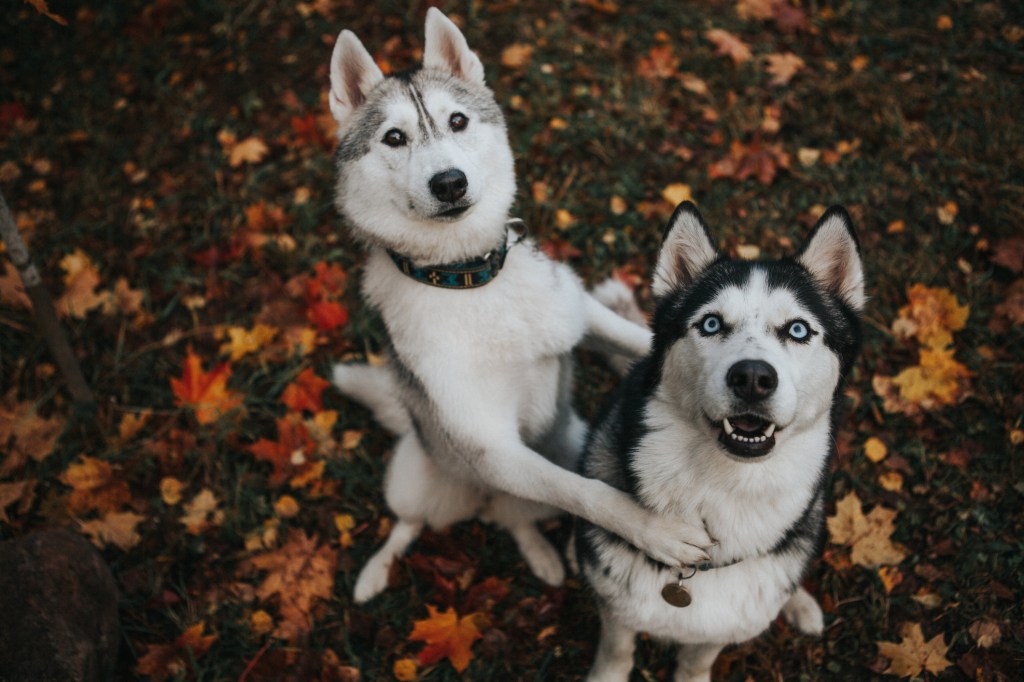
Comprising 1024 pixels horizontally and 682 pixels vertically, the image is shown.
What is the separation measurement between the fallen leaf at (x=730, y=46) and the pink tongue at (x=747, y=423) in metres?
4.05

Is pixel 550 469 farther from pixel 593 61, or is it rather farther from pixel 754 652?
pixel 593 61

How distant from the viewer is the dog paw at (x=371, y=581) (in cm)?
331

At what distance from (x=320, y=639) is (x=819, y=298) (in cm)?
276

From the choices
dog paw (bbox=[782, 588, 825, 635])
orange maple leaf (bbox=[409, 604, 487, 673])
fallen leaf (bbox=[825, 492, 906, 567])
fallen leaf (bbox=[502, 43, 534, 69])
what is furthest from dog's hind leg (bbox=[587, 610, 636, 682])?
fallen leaf (bbox=[502, 43, 534, 69])

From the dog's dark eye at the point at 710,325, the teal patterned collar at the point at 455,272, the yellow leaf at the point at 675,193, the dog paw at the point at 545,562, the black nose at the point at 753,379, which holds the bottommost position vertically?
the dog paw at the point at 545,562

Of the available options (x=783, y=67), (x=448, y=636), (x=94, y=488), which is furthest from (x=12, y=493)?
(x=783, y=67)

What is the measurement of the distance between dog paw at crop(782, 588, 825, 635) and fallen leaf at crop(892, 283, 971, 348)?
1700 millimetres

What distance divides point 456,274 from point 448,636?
1.71m

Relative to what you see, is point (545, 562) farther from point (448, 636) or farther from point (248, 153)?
point (248, 153)

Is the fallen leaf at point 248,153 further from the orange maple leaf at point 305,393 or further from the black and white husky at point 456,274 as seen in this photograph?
the black and white husky at point 456,274

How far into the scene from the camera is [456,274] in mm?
2705

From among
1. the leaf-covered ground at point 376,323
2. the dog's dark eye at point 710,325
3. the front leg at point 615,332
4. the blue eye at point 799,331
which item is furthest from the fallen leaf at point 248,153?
the blue eye at point 799,331

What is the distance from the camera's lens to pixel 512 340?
108 inches

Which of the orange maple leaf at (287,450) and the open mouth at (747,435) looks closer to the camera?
the open mouth at (747,435)
